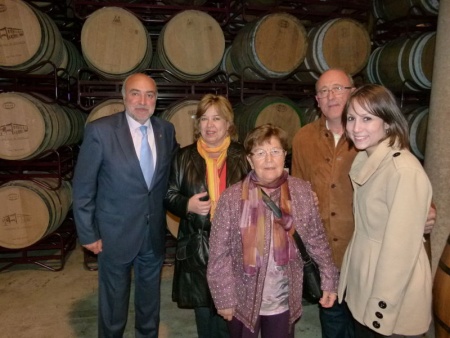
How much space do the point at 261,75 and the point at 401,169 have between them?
278 cm

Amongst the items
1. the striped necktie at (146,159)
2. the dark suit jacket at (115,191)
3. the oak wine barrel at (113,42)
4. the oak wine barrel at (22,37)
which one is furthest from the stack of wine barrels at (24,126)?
the striped necktie at (146,159)

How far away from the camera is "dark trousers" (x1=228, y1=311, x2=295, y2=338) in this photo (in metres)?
1.71

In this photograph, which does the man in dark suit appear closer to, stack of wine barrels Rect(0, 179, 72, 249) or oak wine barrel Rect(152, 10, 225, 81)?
oak wine barrel Rect(152, 10, 225, 81)

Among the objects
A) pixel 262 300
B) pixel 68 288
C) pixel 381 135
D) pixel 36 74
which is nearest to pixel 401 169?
pixel 381 135

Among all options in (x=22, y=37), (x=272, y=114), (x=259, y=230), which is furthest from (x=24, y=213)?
(x=259, y=230)

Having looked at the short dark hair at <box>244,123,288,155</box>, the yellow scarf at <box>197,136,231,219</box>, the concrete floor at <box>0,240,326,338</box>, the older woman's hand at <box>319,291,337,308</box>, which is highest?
the short dark hair at <box>244,123,288,155</box>

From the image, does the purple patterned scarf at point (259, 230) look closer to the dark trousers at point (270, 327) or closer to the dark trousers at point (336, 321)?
the dark trousers at point (270, 327)

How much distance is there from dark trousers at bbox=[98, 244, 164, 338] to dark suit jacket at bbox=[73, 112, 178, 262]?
108 mm

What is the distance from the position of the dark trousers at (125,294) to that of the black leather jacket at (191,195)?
34 cm

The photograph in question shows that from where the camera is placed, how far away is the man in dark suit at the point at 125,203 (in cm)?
210

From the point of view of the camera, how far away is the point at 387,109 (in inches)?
56.0

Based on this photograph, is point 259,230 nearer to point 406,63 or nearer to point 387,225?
point 387,225

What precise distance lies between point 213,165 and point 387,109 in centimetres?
98

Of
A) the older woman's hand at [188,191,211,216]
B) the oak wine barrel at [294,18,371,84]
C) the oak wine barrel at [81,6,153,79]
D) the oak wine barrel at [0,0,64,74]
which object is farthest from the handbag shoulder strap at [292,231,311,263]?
the oak wine barrel at [0,0,64,74]
